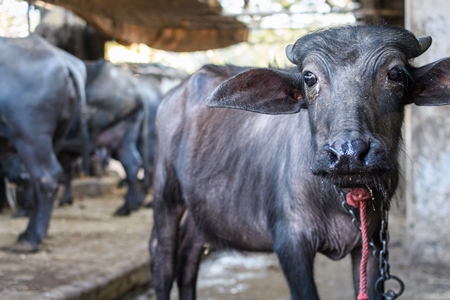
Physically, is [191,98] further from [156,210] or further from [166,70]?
[166,70]

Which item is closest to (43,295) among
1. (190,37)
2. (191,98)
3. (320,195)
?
(191,98)

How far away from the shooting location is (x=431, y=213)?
21.0ft

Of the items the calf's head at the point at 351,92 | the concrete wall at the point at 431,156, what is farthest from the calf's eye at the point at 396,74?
the concrete wall at the point at 431,156

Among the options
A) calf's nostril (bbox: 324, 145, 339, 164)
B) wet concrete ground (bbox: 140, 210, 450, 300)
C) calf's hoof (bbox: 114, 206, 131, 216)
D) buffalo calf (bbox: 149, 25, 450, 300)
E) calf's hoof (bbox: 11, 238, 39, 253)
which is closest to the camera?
calf's nostril (bbox: 324, 145, 339, 164)

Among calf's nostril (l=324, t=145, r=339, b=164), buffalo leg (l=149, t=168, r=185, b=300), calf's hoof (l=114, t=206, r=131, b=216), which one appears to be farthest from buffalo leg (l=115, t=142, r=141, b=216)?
calf's nostril (l=324, t=145, r=339, b=164)

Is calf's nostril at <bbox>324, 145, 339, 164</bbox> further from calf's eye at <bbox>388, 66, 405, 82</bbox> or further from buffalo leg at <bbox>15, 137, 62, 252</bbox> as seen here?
buffalo leg at <bbox>15, 137, 62, 252</bbox>

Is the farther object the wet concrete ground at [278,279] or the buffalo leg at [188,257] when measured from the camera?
the wet concrete ground at [278,279]

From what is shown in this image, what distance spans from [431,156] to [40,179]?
3785 millimetres

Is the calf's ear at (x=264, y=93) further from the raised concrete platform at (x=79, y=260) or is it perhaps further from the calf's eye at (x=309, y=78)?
the raised concrete platform at (x=79, y=260)

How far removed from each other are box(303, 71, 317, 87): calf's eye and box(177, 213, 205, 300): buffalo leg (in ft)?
6.39

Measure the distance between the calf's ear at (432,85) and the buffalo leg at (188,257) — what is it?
2.10 metres

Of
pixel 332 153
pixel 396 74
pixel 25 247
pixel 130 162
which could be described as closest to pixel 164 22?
pixel 130 162

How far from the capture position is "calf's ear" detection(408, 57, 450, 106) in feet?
10.7

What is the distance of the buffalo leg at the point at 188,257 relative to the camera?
490 cm
